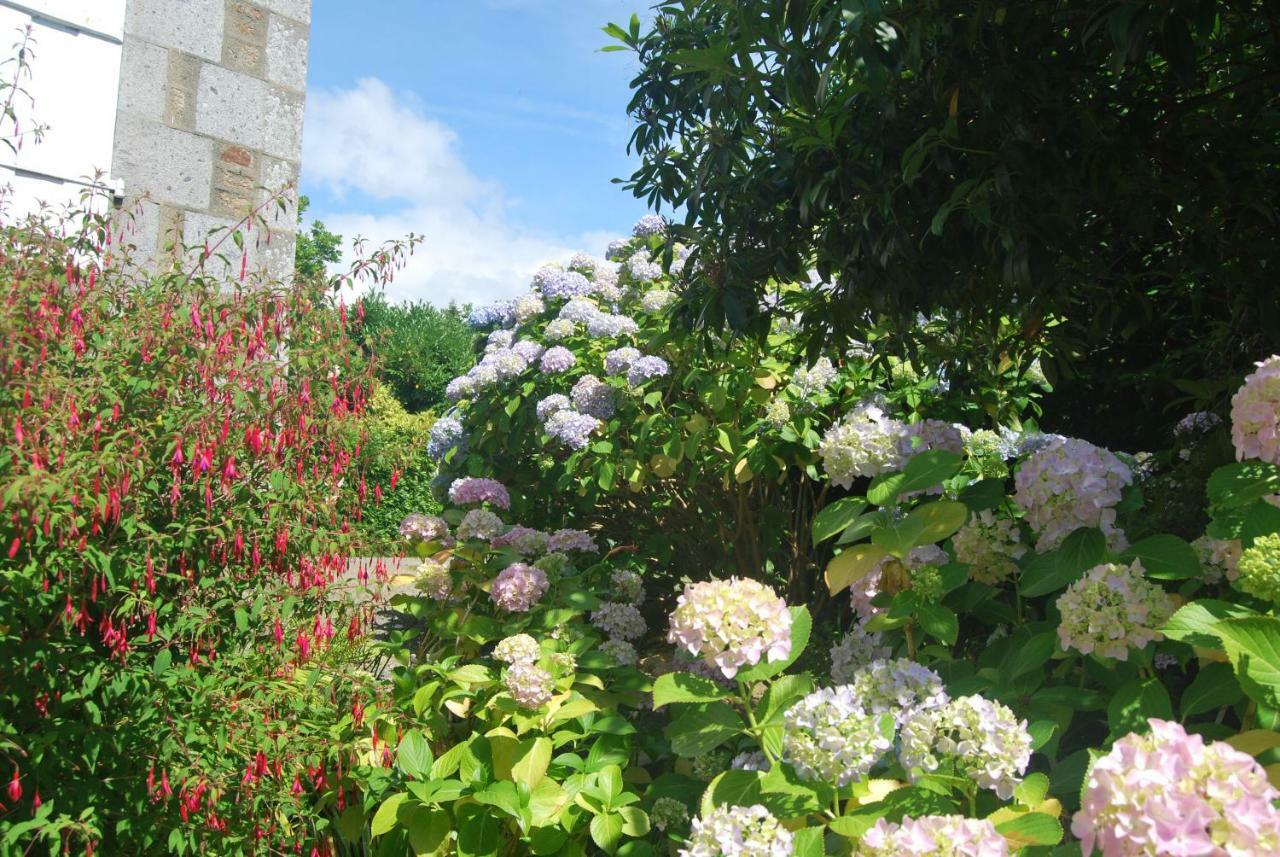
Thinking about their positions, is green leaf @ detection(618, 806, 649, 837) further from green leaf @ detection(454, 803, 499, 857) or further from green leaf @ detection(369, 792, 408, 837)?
green leaf @ detection(369, 792, 408, 837)

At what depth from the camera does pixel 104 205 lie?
4.00 meters

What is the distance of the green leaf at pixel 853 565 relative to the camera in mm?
2264

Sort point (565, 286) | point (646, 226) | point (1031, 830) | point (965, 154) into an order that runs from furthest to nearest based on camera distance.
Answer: point (646, 226) → point (565, 286) → point (965, 154) → point (1031, 830)

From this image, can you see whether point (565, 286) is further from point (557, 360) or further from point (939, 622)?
point (939, 622)

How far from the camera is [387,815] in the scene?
2.43 meters

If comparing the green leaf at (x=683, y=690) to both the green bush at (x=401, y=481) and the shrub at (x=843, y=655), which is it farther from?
the green bush at (x=401, y=481)

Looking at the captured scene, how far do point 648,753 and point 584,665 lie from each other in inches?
13.7

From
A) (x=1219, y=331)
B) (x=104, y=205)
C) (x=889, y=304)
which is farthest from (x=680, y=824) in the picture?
(x=104, y=205)

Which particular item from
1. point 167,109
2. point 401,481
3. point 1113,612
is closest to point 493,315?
point 167,109

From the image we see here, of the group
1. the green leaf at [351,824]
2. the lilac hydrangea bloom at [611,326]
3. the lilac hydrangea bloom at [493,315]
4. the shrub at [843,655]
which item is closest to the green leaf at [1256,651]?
the shrub at [843,655]

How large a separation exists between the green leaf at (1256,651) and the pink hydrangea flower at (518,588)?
206 centimetres

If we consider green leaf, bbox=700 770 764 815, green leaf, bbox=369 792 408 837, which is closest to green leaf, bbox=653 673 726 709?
green leaf, bbox=700 770 764 815

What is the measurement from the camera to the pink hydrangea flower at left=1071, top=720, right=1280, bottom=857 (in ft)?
3.55

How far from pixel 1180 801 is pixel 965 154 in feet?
6.39
